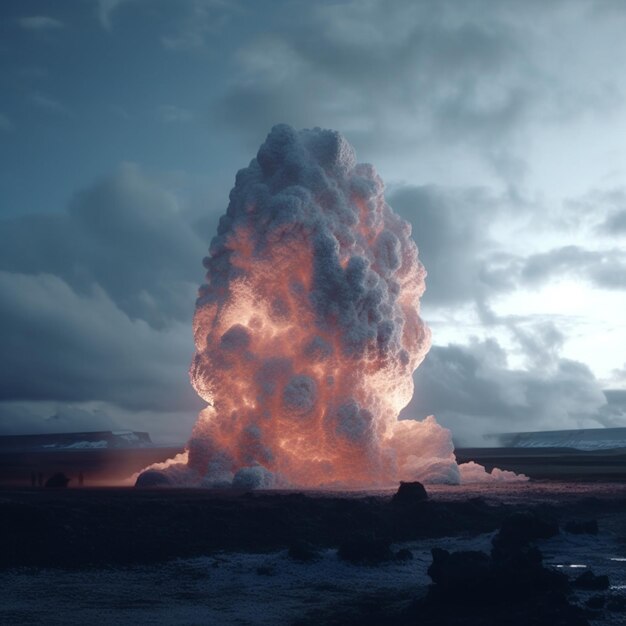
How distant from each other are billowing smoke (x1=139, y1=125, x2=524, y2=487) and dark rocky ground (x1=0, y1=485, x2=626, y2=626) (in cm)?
981

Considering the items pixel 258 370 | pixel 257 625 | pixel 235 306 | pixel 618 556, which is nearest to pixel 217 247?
pixel 235 306

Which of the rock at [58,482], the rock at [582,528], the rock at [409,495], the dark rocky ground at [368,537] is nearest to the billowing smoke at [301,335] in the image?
the rock at [58,482]

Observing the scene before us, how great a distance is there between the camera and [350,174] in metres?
51.8

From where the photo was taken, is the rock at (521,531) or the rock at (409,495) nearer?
the rock at (521,531)

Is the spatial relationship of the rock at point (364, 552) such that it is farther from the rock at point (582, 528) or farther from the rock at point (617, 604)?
the rock at point (582, 528)

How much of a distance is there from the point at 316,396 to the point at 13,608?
29.7m

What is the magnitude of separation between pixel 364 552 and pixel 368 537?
0.78 meters

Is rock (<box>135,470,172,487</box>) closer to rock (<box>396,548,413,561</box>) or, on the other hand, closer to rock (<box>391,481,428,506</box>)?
rock (<box>391,481,428,506</box>)

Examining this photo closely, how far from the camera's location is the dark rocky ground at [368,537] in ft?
53.5

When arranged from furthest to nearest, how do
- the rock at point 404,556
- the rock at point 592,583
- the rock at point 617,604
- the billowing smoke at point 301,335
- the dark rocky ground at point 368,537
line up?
the billowing smoke at point 301,335
the rock at point 404,556
the rock at point 592,583
the dark rocky ground at point 368,537
the rock at point 617,604

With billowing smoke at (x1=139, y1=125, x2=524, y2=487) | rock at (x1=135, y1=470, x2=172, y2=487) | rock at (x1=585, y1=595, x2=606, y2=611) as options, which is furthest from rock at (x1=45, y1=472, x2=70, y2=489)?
rock at (x1=585, y1=595, x2=606, y2=611)

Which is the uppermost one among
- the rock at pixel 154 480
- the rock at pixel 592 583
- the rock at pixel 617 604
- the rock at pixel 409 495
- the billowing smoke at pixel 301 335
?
the billowing smoke at pixel 301 335

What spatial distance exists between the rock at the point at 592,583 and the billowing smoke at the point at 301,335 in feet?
85.8

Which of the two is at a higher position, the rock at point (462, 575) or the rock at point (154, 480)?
the rock at point (154, 480)
